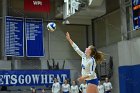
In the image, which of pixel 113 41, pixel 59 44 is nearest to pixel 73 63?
pixel 59 44

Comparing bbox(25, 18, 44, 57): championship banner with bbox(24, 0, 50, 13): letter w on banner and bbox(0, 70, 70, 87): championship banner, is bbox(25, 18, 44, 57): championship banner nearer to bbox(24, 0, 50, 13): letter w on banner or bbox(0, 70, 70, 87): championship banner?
bbox(24, 0, 50, 13): letter w on banner

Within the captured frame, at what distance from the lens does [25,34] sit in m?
24.6

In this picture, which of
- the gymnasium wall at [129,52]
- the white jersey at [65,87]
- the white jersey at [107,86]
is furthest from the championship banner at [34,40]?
the gymnasium wall at [129,52]

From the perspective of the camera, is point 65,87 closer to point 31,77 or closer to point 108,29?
point 31,77

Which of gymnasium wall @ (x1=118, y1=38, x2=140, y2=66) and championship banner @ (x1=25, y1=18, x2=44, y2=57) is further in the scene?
championship banner @ (x1=25, y1=18, x2=44, y2=57)

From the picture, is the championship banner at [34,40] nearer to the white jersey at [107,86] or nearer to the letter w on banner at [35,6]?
the letter w on banner at [35,6]

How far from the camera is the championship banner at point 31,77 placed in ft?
74.4

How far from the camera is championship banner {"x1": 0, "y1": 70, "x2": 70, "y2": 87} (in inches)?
893

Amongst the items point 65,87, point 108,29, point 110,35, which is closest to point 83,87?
point 65,87

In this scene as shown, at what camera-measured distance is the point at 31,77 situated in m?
23.5

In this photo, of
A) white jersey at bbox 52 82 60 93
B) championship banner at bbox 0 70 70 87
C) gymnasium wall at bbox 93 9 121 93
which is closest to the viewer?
championship banner at bbox 0 70 70 87

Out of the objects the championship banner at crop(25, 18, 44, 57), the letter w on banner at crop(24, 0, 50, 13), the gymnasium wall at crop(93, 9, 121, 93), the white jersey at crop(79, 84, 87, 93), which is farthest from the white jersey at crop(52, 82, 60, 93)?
the letter w on banner at crop(24, 0, 50, 13)

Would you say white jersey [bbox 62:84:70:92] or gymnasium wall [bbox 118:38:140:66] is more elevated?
gymnasium wall [bbox 118:38:140:66]

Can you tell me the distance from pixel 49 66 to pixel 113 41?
5.34 metres
